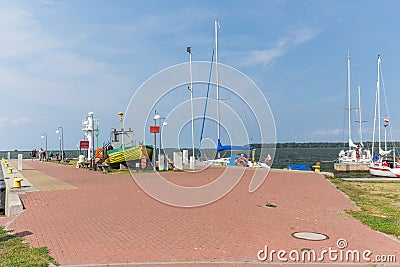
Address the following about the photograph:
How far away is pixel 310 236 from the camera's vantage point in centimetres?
757

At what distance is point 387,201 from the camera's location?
13047 millimetres

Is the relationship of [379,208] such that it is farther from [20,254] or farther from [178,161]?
[178,161]

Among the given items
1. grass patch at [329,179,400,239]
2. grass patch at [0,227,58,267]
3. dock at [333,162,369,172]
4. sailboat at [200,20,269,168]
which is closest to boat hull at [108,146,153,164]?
sailboat at [200,20,269,168]

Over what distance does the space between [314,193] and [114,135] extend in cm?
1875

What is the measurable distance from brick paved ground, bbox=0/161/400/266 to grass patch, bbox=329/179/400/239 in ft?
1.16

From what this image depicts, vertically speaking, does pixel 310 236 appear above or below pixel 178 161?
below

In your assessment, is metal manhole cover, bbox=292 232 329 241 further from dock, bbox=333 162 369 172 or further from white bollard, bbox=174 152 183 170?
dock, bbox=333 162 369 172

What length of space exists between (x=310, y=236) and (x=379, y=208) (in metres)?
5.02

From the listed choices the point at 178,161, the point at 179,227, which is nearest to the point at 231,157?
the point at 178,161

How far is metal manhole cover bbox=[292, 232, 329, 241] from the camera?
739 centimetres

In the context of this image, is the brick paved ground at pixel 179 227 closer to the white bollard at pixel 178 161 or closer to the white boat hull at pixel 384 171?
the white bollard at pixel 178 161

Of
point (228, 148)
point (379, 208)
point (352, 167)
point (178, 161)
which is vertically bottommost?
point (352, 167)

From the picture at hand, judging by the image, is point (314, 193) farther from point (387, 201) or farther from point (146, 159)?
point (146, 159)

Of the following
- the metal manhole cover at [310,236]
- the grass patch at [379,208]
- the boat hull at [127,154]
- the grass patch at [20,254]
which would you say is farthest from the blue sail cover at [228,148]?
the grass patch at [20,254]
